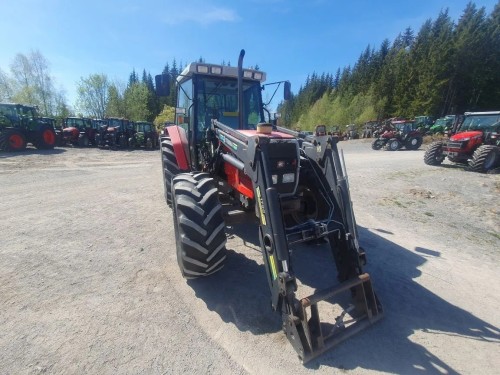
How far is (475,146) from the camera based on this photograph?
11602 millimetres

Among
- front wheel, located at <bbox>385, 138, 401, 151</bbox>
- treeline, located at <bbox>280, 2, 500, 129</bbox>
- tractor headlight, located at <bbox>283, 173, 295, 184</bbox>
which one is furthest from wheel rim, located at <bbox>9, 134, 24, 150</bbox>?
treeline, located at <bbox>280, 2, 500, 129</bbox>

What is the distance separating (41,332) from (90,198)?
4969 mm

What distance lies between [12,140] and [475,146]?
22.8m

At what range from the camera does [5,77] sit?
44594 millimetres

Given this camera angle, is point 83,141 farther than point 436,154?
Yes

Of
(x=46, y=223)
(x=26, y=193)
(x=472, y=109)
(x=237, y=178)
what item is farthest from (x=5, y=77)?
(x=472, y=109)

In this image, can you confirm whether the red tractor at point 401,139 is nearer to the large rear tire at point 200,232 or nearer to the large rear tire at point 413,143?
the large rear tire at point 413,143

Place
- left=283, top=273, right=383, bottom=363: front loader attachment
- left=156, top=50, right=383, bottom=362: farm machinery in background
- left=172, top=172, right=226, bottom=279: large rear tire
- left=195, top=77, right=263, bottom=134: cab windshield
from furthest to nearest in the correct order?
left=195, top=77, right=263, bottom=134: cab windshield
left=172, top=172, right=226, bottom=279: large rear tire
left=156, top=50, right=383, bottom=362: farm machinery in background
left=283, top=273, right=383, bottom=363: front loader attachment

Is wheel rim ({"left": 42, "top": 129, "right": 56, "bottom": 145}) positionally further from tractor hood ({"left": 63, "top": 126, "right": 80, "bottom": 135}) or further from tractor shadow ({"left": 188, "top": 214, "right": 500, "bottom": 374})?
tractor shadow ({"left": 188, "top": 214, "right": 500, "bottom": 374})

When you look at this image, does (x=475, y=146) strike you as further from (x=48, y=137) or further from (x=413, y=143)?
(x=48, y=137)

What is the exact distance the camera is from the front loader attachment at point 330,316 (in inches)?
92.3

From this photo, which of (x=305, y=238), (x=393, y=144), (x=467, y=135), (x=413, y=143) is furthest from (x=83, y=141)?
(x=413, y=143)

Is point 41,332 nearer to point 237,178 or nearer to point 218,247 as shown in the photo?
point 218,247

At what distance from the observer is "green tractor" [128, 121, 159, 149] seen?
2079cm
